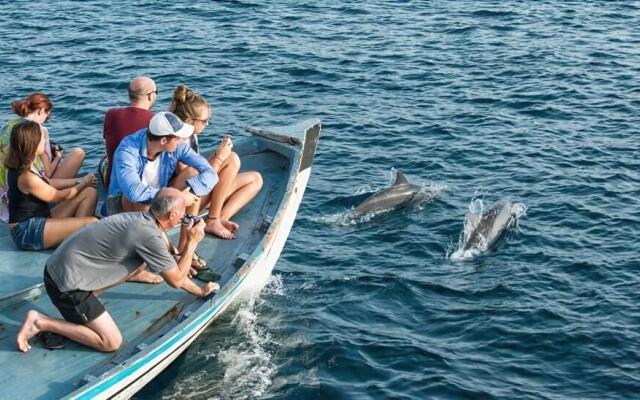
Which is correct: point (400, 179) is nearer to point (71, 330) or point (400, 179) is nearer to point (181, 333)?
point (181, 333)

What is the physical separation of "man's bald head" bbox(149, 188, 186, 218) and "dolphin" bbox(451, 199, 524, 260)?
7302 mm

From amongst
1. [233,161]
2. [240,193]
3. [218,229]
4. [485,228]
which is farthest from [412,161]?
[218,229]

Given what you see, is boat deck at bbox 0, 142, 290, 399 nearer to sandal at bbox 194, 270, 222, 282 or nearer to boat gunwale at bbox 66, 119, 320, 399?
sandal at bbox 194, 270, 222, 282

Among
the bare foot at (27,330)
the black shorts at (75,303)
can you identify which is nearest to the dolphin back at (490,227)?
the black shorts at (75,303)

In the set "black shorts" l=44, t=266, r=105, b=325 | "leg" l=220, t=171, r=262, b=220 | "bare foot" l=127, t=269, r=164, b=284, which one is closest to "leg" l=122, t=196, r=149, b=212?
"bare foot" l=127, t=269, r=164, b=284

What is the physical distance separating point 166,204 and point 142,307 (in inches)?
86.2

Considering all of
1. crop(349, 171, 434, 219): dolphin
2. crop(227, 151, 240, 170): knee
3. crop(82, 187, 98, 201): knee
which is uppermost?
crop(227, 151, 240, 170): knee

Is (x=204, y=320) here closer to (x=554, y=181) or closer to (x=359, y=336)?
(x=359, y=336)

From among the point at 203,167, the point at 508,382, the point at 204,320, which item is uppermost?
the point at 203,167

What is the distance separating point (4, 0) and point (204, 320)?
26.2 meters

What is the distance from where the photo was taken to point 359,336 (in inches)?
547

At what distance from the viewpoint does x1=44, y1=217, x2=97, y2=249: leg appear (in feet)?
41.5

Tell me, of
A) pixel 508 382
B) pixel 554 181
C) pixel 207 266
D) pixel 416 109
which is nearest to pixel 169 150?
pixel 207 266

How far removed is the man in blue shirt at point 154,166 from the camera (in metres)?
12.0
